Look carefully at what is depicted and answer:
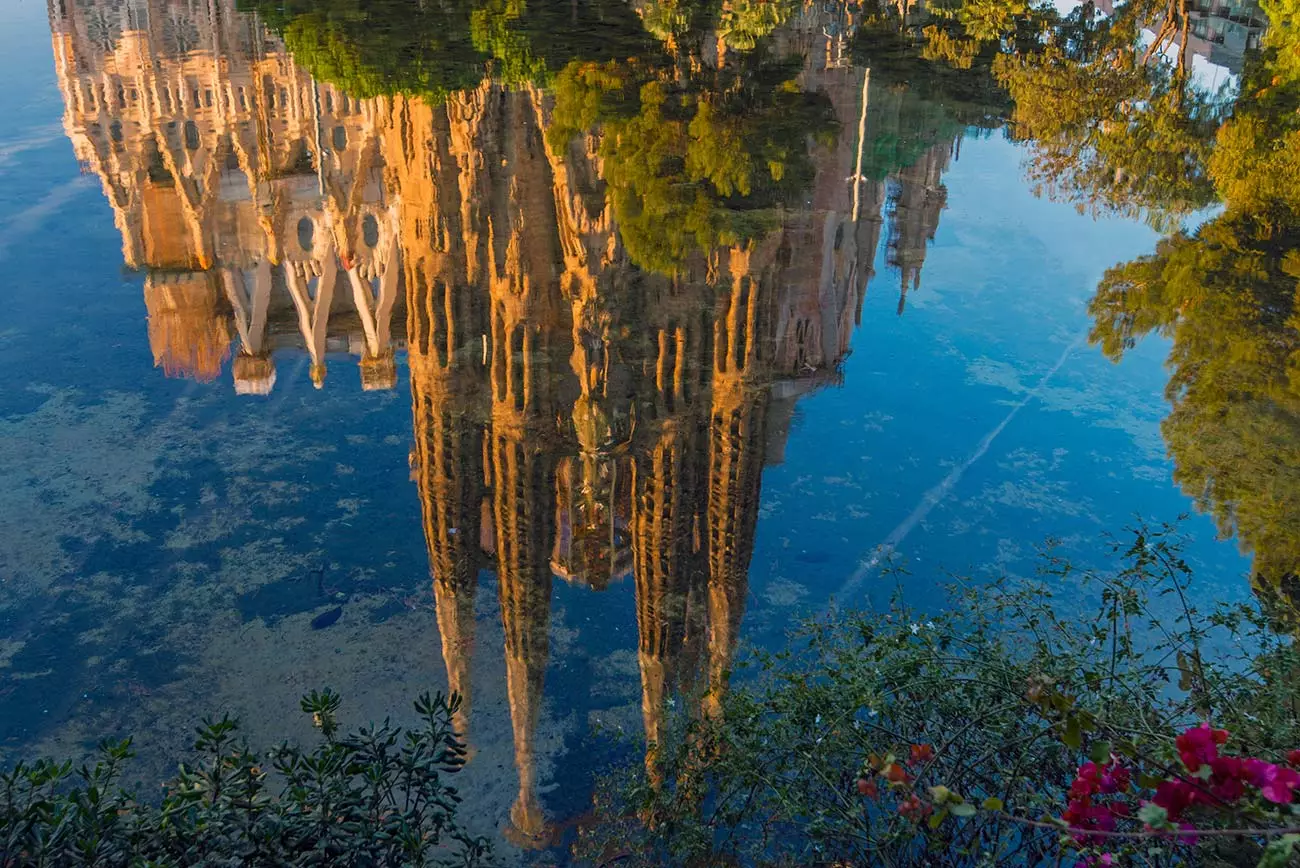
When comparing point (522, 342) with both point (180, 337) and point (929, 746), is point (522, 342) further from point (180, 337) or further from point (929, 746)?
point (929, 746)

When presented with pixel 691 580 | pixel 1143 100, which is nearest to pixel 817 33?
pixel 1143 100

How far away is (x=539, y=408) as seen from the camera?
1794cm

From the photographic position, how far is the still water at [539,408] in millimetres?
9789

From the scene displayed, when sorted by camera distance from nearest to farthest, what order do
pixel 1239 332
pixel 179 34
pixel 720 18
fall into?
pixel 1239 332 < pixel 720 18 < pixel 179 34

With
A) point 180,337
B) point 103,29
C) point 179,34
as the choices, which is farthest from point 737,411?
point 103,29

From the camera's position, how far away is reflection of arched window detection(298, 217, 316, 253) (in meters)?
39.1

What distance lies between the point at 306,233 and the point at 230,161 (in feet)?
20.7

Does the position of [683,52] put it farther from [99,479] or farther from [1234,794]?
[1234,794]

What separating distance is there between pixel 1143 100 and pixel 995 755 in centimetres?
2089

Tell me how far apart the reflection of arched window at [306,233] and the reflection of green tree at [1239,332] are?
29.1 metres

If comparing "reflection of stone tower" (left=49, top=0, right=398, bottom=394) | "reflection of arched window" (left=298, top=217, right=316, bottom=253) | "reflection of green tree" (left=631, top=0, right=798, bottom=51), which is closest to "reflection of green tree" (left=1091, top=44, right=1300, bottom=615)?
"reflection of green tree" (left=631, top=0, right=798, bottom=51)

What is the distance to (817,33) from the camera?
2908 cm

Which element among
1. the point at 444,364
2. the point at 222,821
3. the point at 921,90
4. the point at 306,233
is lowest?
the point at 306,233

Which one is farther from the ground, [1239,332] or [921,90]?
[921,90]
